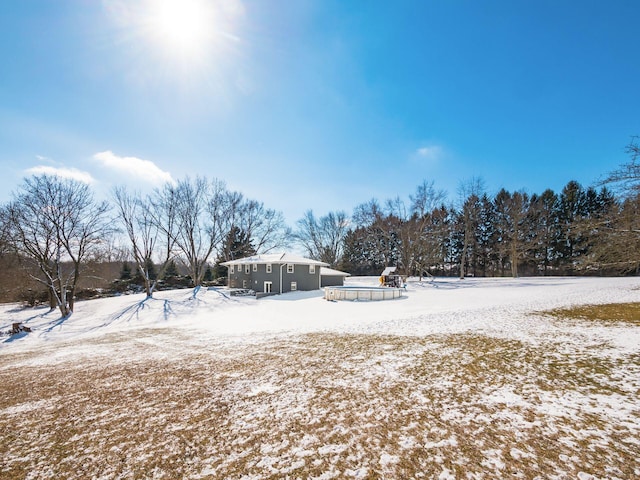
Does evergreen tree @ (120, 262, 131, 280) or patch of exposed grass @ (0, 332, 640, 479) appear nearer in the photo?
patch of exposed grass @ (0, 332, 640, 479)

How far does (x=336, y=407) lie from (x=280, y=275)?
21.1 metres

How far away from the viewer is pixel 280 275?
82.5ft

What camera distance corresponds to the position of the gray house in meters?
25.2

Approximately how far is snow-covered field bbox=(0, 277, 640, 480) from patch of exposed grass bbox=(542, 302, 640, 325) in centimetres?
121

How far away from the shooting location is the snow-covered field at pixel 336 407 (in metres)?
3.17

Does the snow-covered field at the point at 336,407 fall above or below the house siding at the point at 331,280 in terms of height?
below

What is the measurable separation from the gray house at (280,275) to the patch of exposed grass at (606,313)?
59.4 ft

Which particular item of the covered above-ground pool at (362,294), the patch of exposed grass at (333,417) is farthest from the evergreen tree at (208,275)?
the patch of exposed grass at (333,417)

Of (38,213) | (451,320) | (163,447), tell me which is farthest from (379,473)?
(38,213)

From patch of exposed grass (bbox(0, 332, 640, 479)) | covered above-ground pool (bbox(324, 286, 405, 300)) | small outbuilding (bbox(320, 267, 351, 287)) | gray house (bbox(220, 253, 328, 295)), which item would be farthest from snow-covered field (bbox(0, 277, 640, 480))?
small outbuilding (bbox(320, 267, 351, 287))

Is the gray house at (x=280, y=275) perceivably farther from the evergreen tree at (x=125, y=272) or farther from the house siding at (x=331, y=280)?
the evergreen tree at (x=125, y=272)

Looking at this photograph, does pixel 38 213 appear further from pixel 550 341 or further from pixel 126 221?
pixel 550 341

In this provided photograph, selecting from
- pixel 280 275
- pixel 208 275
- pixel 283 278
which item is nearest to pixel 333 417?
pixel 280 275

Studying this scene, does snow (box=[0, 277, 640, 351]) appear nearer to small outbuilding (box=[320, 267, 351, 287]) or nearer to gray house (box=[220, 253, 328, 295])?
gray house (box=[220, 253, 328, 295])
